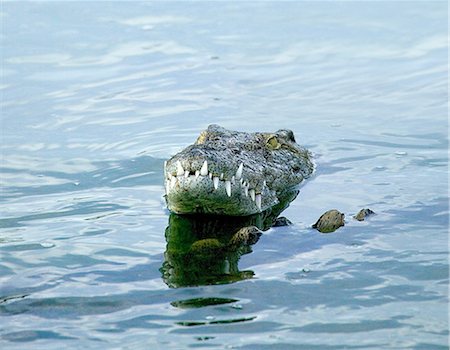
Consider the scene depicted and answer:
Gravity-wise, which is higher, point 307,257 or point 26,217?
point 26,217

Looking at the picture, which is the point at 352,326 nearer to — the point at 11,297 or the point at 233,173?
the point at 11,297

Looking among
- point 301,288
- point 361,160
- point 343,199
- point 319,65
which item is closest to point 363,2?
point 319,65

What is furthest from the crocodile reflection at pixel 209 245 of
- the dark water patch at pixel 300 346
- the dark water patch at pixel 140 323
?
the dark water patch at pixel 300 346

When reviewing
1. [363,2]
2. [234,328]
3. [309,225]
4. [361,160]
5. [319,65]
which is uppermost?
[363,2]

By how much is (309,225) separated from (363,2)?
11172 millimetres

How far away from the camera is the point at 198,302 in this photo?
6.54 meters

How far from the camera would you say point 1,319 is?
20.9 ft

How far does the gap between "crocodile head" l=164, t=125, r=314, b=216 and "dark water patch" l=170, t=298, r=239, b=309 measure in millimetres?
1740

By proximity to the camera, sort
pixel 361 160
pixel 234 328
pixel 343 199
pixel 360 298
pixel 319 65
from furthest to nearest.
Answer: pixel 319 65 < pixel 361 160 < pixel 343 199 < pixel 360 298 < pixel 234 328

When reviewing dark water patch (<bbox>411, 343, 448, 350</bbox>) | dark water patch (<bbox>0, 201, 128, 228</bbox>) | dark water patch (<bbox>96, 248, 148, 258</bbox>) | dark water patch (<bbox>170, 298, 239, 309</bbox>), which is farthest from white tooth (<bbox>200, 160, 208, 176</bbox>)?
dark water patch (<bbox>411, 343, 448, 350</bbox>)

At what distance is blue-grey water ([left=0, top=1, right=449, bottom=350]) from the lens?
20.6 ft

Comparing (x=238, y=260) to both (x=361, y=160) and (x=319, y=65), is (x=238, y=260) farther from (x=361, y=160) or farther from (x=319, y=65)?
(x=319, y=65)

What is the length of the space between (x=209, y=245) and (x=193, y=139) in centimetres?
421

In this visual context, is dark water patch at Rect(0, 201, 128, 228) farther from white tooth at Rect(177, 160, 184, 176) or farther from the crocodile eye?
the crocodile eye
